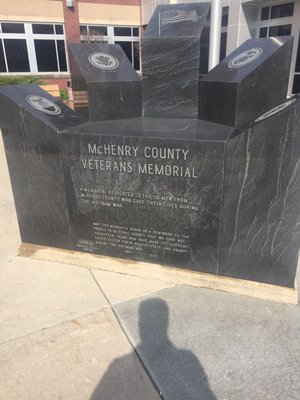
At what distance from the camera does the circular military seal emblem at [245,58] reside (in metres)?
3.20

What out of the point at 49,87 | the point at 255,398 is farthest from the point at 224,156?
the point at 49,87

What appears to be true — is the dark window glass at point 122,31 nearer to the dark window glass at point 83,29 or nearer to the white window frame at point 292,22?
the dark window glass at point 83,29

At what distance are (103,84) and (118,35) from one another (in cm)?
2018

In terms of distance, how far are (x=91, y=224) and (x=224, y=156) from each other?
4.72 feet

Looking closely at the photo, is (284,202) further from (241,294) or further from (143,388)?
(143,388)

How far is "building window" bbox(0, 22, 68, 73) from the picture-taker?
63.6 ft

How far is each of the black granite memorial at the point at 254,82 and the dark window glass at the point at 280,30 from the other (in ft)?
34.3

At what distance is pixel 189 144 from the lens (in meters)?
2.82

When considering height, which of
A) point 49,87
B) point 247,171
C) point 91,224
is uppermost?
point 247,171

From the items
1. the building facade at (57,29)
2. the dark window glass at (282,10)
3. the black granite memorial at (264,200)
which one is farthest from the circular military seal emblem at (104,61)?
the building facade at (57,29)

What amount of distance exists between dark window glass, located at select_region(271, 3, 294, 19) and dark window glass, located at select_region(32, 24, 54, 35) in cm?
1270

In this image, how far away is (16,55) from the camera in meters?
19.9

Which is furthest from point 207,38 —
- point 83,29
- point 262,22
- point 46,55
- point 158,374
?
point 158,374

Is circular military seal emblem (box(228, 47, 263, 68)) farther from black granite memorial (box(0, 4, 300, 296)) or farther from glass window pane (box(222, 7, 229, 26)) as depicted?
glass window pane (box(222, 7, 229, 26))
